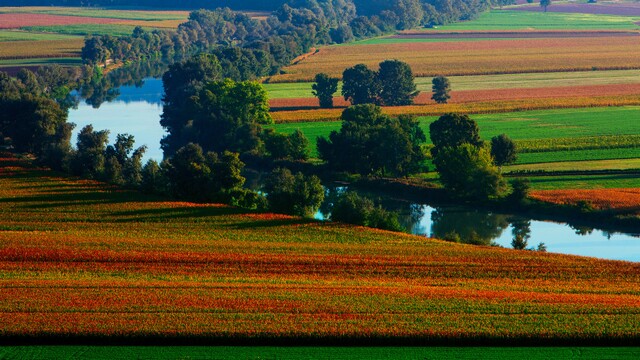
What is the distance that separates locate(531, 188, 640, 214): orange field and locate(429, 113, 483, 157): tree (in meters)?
10.1

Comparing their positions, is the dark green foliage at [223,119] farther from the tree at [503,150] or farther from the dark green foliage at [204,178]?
the tree at [503,150]

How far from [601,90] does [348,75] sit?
3045cm

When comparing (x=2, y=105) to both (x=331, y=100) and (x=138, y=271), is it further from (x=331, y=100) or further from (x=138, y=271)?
(x=138, y=271)

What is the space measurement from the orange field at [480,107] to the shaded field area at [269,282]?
139ft

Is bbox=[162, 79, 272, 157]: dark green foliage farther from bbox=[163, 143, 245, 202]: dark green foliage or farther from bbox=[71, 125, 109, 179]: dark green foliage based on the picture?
bbox=[163, 143, 245, 202]: dark green foliage

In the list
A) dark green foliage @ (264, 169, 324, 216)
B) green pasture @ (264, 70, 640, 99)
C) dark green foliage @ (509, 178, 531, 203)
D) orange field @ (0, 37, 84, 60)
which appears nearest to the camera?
dark green foliage @ (264, 169, 324, 216)

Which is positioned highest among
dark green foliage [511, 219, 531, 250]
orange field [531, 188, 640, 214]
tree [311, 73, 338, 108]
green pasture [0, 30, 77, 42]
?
green pasture [0, 30, 77, 42]

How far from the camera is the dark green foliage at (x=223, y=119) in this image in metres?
95.2

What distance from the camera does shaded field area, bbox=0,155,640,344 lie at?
42.0 metres

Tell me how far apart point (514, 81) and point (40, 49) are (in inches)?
3025

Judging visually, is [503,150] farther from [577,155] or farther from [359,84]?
[359,84]

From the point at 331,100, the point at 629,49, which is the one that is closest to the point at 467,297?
the point at 331,100

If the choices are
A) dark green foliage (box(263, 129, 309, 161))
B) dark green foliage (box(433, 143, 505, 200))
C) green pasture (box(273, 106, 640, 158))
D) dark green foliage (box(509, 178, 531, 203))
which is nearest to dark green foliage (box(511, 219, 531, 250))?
dark green foliage (box(509, 178, 531, 203))

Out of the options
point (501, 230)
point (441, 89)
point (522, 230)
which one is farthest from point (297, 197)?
point (441, 89)
